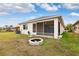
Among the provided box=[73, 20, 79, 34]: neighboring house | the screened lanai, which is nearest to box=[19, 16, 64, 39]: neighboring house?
the screened lanai

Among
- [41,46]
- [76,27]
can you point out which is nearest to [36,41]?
[41,46]

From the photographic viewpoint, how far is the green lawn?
2.72m

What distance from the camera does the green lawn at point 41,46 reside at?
272 centimetres

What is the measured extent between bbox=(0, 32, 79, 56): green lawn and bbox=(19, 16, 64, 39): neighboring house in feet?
0.29

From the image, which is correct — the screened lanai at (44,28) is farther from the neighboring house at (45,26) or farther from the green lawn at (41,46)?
the green lawn at (41,46)

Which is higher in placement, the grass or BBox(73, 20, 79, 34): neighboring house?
BBox(73, 20, 79, 34): neighboring house

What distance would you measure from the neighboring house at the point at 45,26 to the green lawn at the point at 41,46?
9 cm

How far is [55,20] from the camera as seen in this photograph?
2734 mm

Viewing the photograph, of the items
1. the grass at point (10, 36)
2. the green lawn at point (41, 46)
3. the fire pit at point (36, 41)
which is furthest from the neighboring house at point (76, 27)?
the grass at point (10, 36)

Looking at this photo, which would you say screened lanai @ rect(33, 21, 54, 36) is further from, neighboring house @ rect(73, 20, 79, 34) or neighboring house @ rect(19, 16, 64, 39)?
neighboring house @ rect(73, 20, 79, 34)

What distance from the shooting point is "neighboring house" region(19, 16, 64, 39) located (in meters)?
2.73

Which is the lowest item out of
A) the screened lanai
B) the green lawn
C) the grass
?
the green lawn

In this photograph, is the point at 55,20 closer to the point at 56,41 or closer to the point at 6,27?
the point at 56,41

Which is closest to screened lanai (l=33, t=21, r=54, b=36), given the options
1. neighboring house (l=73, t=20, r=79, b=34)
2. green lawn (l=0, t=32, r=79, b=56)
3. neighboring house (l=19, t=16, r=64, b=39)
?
neighboring house (l=19, t=16, r=64, b=39)
